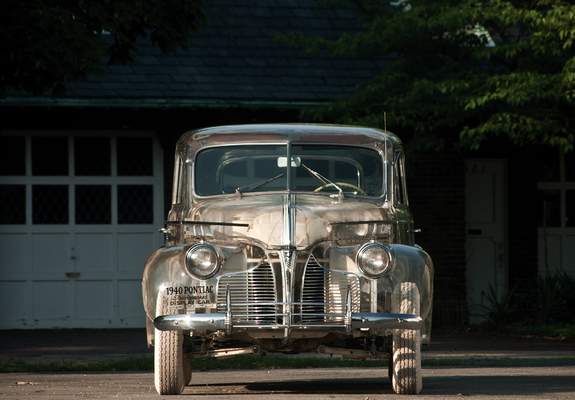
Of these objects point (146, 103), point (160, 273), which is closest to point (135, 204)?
point (146, 103)

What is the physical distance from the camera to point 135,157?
14867 mm

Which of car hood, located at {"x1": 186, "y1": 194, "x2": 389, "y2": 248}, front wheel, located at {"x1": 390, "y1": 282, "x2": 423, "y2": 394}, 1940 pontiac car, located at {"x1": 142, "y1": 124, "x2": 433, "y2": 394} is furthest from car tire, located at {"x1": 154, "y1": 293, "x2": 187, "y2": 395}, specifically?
front wheel, located at {"x1": 390, "y1": 282, "x2": 423, "y2": 394}

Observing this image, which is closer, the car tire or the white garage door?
the car tire

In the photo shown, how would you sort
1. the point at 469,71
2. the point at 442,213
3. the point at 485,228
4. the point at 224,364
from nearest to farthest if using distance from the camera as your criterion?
the point at 224,364
the point at 469,71
the point at 442,213
the point at 485,228

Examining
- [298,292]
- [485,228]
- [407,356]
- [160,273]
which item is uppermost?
[485,228]

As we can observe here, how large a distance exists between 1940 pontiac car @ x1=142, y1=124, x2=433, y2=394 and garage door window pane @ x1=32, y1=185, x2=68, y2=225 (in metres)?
7.14

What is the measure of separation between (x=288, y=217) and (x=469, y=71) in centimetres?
613

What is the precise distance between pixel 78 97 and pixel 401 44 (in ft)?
15.0

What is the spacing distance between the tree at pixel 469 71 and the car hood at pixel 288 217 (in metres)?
4.86

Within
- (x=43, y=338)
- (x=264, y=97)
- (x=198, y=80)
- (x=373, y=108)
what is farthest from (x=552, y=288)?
(x=43, y=338)

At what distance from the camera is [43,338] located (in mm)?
13375

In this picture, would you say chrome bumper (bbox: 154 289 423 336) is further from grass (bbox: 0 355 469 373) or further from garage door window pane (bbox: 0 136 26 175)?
garage door window pane (bbox: 0 136 26 175)

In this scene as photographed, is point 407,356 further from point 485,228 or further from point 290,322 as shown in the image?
point 485,228

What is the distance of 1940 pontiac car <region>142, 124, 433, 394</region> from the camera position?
676 centimetres
